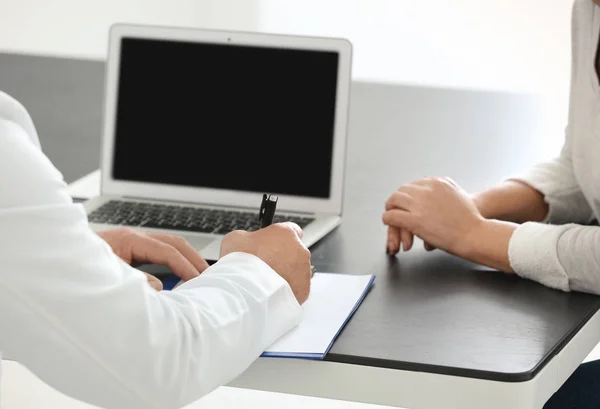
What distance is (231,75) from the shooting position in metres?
1.68

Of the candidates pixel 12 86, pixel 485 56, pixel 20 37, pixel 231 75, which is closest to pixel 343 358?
pixel 231 75

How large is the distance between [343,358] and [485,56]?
437 cm

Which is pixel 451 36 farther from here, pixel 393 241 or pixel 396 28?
pixel 393 241

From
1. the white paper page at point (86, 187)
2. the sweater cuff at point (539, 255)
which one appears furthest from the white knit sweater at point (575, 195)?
the white paper page at point (86, 187)

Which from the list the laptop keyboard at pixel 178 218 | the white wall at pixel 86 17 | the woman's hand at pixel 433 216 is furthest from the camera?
the white wall at pixel 86 17

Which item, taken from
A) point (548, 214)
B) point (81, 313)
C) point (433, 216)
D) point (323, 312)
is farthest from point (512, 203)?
point (81, 313)

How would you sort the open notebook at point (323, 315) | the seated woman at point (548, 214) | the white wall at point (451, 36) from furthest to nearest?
the white wall at point (451, 36) < the seated woman at point (548, 214) < the open notebook at point (323, 315)

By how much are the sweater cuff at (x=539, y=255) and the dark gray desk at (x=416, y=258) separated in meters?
0.02

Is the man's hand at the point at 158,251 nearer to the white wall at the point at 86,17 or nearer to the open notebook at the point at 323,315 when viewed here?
the open notebook at the point at 323,315

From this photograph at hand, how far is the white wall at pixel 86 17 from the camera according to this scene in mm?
5430

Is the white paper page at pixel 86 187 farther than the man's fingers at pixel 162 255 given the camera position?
Yes

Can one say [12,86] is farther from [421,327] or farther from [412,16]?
[412,16]

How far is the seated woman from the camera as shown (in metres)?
1.33

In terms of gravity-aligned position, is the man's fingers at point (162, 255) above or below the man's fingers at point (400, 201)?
below
